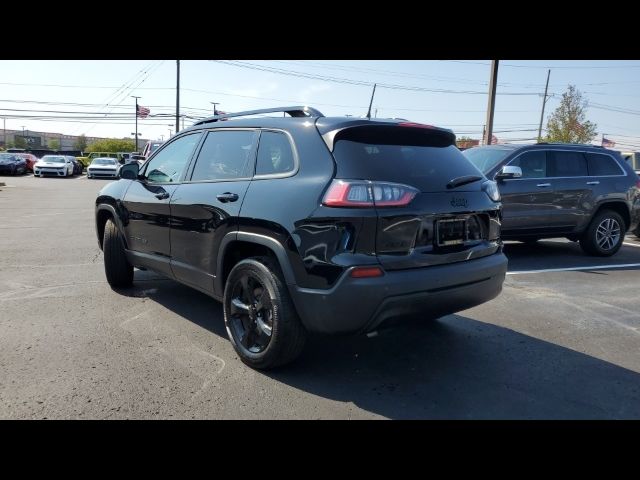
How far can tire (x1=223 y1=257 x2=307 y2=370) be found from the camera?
3.22 m

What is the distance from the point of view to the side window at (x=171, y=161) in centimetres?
447

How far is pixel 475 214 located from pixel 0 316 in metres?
4.33

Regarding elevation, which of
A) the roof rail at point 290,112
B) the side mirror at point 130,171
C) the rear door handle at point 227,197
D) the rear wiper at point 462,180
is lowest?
the rear door handle at point 227,197

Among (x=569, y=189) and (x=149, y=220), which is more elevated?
(x=569, y=189)

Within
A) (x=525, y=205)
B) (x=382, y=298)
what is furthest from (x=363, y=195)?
(x=525, y=205)

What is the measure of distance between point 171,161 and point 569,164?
6.48 metres

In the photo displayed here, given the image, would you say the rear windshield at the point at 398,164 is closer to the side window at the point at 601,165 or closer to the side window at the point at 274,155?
the side window at the point at 274,155

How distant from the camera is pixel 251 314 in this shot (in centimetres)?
351

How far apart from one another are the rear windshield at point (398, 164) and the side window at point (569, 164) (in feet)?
16.9

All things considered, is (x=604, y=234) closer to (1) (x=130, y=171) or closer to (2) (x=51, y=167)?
(1) (x=130, y=171)

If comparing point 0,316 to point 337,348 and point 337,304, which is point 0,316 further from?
point 337,304

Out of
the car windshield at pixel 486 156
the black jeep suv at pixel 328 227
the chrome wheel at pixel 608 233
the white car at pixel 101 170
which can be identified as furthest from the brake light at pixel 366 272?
the white car at pixel 101 170
